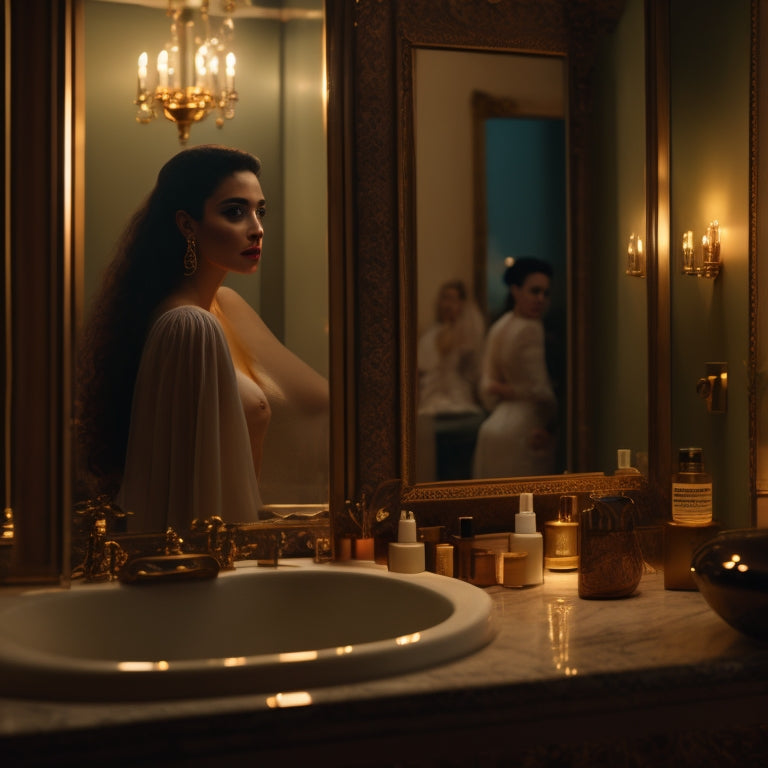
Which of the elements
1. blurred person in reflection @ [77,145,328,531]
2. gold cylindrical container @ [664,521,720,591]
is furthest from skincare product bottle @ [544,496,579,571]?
blurred person in reflection @ [77,145,328,531]

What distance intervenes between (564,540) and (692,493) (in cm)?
24

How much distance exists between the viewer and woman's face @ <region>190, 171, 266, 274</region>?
1658 mm

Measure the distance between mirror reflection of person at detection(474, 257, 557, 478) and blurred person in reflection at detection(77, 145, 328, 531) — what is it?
1.21ft

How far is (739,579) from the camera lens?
4.19ft

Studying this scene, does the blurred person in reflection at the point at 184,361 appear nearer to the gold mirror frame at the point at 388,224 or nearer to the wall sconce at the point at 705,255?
the gold mirror frame at the point at 388,224

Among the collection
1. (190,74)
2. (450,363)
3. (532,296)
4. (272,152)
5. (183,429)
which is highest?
(190,74)

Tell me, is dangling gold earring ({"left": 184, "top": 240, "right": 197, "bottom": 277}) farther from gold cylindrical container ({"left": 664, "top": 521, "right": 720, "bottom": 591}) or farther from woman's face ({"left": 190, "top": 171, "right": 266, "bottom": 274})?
gold cylindrical container ({"left": 664, "top": 521, "right": 720, "bottom": 591})

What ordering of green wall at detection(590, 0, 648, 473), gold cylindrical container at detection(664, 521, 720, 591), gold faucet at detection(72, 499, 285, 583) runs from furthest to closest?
green wall at detection(590, 0, 648, 473) < gold cylindrical container at detection(664, 521, 720, 591) < gold faucet at detection(72, 499, 285, 583)

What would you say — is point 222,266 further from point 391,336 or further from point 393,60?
point 393,60

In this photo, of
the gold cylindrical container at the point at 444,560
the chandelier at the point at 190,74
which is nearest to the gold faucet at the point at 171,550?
the gold cylindrical container at the point at 444,560

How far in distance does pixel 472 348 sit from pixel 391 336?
15cm

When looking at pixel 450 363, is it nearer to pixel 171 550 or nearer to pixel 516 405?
pixel 516 405

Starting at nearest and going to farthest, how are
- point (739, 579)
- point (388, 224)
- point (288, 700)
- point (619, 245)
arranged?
point (288, 700)
point (739, 579)
point (388, 224)
point (619, 245)

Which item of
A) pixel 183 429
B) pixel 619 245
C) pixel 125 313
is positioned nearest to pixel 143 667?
pixel 183 429
